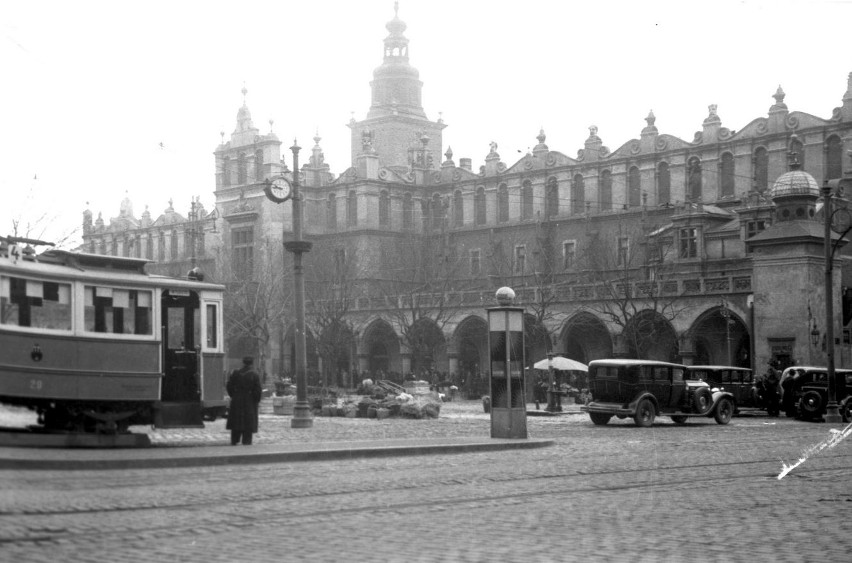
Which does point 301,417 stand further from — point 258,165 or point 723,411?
point 258,165

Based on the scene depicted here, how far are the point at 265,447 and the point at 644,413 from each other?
15.2 metres

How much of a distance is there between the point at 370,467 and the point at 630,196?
61.1 m

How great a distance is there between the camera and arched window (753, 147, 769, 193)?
68938mm

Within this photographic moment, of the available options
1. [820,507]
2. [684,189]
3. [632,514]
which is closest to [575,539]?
[632,514]

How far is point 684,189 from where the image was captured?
237 feet

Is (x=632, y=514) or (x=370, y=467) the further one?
(x=370, y=467)

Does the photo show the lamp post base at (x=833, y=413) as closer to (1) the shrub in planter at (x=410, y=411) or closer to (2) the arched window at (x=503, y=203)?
(1) the shrub in planter at (x=410, y=411)

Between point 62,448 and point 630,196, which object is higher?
point 630,196

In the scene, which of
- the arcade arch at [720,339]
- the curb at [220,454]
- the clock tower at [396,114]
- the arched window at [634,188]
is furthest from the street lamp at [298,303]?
the clock tower at [396,114]

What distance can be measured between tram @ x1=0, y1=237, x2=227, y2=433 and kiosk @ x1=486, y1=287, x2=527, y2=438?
5.20 metres

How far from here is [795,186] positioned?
52.0 metres

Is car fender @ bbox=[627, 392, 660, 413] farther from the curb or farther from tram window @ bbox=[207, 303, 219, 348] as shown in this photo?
tram window @ bbox=[207, 303, 219, 348]

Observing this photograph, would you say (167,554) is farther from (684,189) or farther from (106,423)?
(684,189)

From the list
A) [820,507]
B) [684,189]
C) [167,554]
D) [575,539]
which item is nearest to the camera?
[167,554]
